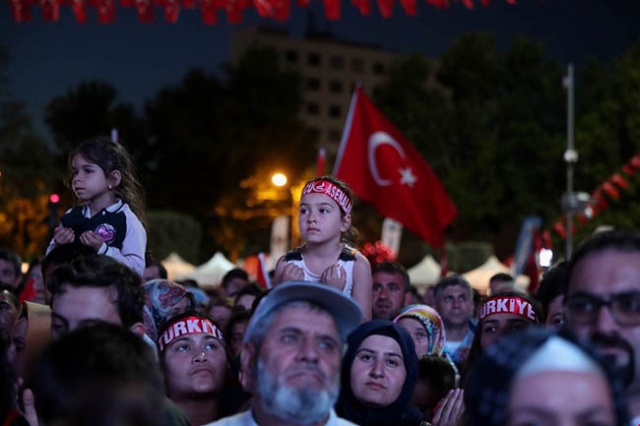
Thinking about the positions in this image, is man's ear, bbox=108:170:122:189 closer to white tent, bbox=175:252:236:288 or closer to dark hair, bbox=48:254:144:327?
dark hair, bbox=48:254:144:327

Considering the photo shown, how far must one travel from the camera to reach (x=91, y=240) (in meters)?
5.46

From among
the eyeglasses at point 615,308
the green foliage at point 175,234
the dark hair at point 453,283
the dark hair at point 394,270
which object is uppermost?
the green foliage at point 175,234

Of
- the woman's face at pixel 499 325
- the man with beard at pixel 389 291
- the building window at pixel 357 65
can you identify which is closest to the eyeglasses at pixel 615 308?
the woman's face at pixel 499 325

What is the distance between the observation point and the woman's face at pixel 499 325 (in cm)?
568

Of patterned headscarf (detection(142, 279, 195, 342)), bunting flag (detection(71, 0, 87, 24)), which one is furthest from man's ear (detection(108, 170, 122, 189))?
bunting flag (detection(71, 0, 87, 24))

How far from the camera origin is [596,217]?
146 ft

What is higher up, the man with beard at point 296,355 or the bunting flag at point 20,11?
the bunting flag at point 20,11

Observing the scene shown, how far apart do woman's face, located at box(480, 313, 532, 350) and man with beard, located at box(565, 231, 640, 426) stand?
2292 millimetres

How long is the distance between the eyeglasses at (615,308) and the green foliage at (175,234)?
4419 centimetres

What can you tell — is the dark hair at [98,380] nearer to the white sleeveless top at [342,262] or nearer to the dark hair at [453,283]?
the white sleeveless top at [342,262]

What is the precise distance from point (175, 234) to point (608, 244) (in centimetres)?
4492

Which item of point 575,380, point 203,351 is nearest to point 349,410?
point 203,351

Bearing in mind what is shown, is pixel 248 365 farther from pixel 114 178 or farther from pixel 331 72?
pixel 331 72

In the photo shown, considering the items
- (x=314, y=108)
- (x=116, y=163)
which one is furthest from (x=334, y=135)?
(x=116, y=163)
